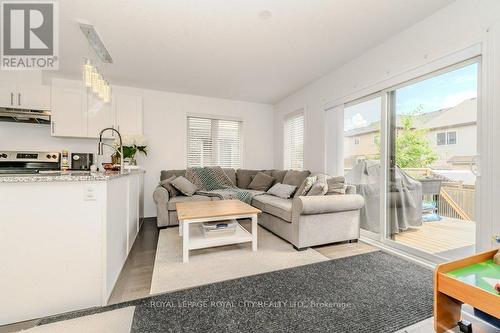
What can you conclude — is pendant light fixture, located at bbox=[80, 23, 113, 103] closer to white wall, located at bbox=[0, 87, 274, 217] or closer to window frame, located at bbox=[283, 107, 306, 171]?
white wall, located at bbox=[0, 87, 274, 217]

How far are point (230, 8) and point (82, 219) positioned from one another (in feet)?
7.35

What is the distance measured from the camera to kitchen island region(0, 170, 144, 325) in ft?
4.28

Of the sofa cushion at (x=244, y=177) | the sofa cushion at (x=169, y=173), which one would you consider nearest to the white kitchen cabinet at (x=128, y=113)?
the sofa cushion at (x=169, y=173)

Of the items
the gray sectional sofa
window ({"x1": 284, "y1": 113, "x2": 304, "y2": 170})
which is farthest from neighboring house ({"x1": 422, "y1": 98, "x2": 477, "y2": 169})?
window ({"x1": 284, "y1": 113, "x2": 304, "y2": 170})

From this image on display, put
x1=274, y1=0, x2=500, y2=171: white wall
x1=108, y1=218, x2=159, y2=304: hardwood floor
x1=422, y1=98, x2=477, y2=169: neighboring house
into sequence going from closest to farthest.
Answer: x1=108, y1=218, x2=159, y2=304: hardwood floor → x1=274, y1=0, x2=500, y2=171: white wall → x1=422, y1=98, x2=477, y2=169: neighboring house

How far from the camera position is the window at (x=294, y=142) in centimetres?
440

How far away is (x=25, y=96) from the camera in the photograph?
314 cm

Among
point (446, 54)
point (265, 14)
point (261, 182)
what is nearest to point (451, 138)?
point (446, 54)

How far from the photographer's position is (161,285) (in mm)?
1751

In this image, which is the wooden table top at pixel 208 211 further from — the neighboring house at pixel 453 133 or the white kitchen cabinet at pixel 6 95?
the white kitchen cabinet at pixel 6 95

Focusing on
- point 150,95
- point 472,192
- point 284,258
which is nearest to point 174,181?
point 150,95

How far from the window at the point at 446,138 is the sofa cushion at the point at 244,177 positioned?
3245mm

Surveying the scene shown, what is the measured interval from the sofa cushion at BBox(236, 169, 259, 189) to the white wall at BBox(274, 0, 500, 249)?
1764 millimetres

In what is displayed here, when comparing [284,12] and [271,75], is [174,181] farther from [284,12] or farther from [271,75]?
[284,12]
